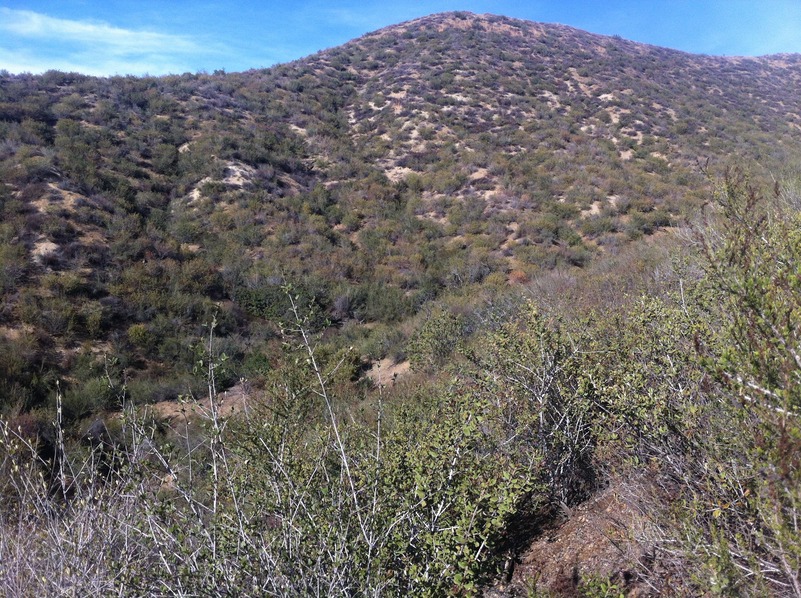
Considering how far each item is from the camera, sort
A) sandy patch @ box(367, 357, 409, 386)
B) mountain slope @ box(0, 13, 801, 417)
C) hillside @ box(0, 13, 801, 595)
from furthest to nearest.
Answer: mountain slope @ box(0, 13, 801, 417)
sandy patch @ box(367, 357, 409, 386)
hillside @ box(0, 13, 801, 595)

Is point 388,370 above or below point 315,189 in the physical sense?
below

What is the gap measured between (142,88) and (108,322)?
681 inches

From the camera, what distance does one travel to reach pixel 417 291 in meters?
13.0

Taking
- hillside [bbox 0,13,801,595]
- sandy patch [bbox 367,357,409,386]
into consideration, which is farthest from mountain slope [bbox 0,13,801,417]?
sandy patch [bbox 367,357,409,386]

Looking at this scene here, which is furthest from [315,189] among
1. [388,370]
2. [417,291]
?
[388,370]

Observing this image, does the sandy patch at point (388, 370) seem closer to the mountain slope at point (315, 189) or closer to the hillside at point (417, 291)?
the hillside at point (417, 291)

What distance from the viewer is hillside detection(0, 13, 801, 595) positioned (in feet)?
7.82

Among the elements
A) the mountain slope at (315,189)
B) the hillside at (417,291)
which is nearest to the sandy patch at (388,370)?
the hillside at (417,291)

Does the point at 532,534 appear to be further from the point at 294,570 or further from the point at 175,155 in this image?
the point at 175,155

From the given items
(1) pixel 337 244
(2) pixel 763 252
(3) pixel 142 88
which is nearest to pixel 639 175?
(1) pixel 337 244

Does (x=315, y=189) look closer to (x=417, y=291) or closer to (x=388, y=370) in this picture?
(x=417, y=291)

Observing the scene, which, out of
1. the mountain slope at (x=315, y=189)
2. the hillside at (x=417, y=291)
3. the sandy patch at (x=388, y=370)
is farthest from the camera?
the mountain slope at (x=315, y=189)

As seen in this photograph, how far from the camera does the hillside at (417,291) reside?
2.38 metres

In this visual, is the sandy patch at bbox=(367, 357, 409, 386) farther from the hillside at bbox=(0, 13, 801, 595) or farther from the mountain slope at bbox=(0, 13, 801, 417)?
the mountain slope at bbox=(0, 13, 801, 417)
